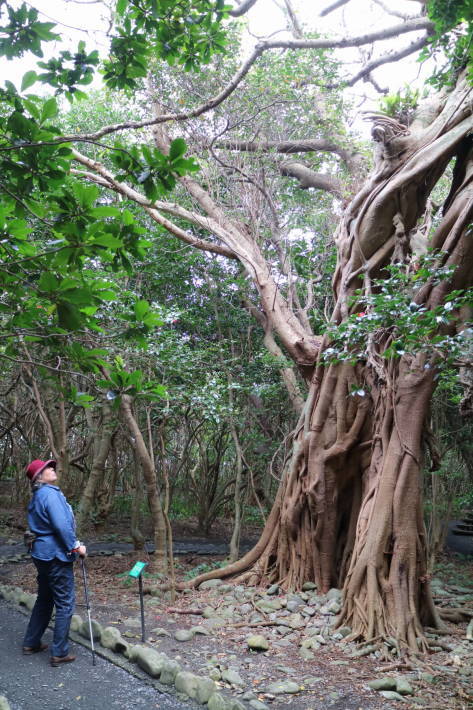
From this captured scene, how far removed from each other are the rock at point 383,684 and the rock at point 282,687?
0.54 meters

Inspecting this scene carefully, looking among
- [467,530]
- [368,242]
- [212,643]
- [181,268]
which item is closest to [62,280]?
[212,643]

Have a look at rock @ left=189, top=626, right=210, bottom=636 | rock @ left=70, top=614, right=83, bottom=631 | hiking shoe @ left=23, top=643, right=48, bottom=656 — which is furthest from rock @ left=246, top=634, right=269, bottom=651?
hiking shoe @ left=23, top=643, right=48, bottom=656

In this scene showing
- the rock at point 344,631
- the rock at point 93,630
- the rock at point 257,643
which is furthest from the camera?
the rock at point 344,631

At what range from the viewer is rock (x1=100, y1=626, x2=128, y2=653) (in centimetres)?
431

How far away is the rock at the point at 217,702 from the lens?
3361 mm

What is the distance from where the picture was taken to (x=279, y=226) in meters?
8.62

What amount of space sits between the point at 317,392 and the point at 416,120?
323 centimetres

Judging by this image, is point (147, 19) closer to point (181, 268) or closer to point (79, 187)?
point (79, 187)

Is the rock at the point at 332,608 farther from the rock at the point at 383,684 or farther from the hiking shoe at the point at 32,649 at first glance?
the hiking shoe at the point at 32,649

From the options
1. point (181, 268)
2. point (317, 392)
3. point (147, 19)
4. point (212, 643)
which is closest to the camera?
point (147, 19)

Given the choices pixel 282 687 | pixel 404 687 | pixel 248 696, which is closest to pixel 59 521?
pixel 248 696

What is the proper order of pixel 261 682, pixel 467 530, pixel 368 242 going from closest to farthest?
→ 1. pixel 261 682
2. pixel 368 242
3. pixel 467 530

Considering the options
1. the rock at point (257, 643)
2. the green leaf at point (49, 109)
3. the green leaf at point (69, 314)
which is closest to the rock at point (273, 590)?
the rock at point (257, 643)

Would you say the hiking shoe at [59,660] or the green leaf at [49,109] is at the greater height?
the green leaf at [49,109]
